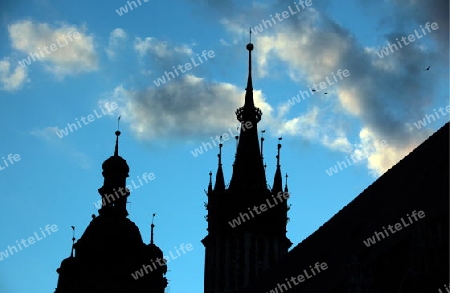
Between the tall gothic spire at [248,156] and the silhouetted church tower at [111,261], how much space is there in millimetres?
9080

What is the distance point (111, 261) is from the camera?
268 ft

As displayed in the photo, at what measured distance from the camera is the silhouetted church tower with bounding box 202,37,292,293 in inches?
3125

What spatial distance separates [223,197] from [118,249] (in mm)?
9678

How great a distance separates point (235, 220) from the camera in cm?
8162

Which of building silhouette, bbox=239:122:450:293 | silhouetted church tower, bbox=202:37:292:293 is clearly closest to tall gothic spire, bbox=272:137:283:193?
silhouetted church tower, bbox=202:37:292:293

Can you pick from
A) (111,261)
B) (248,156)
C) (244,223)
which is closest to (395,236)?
(244,223)

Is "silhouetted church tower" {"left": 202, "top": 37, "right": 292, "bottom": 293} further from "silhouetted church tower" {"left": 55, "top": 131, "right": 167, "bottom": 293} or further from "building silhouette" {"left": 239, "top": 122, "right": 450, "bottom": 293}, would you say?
"building silhouette" {"left": 239, "top": 122, "right": 450, "bottom": 293}

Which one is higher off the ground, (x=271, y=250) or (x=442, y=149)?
(x=271, y=250)

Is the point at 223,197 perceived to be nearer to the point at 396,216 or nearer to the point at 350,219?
the point at 350,219

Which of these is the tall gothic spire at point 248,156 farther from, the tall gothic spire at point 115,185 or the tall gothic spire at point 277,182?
the tall gothic spire at point 115,185

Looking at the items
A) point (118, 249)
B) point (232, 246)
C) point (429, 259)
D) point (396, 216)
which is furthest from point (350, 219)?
point (118, 249)

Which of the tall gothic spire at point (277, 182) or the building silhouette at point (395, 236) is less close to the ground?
the tall gothic spire at point (277, 182)

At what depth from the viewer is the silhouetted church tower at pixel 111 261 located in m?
80.3

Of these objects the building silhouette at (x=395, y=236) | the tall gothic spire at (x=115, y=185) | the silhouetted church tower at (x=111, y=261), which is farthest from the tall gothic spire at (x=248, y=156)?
the building silhouette at (x=395, y=236)
